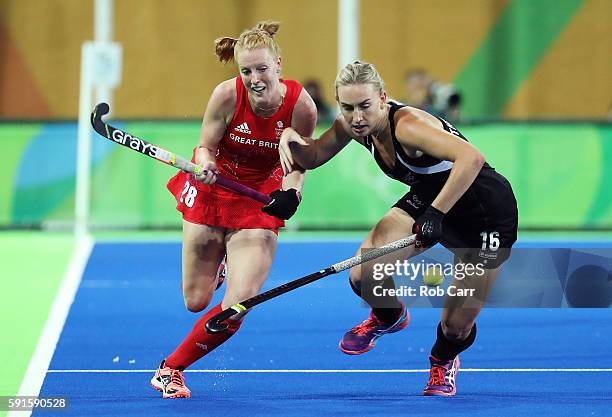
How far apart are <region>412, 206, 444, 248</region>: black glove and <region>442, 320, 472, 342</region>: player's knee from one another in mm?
600

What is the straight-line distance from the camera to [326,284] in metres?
9.30

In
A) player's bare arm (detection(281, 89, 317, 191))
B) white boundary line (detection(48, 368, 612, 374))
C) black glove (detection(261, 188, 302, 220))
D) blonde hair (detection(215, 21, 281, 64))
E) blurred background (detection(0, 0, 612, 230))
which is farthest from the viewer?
blurred background (detection(0, 0, 612, 230))

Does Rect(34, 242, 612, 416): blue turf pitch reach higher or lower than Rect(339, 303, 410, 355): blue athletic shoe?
lower

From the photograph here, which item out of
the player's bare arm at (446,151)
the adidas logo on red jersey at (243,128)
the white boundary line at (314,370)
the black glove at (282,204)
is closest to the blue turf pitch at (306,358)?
the white boundary line at (314,370)

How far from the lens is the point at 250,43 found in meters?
5.81

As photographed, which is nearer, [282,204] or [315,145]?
[282,204]

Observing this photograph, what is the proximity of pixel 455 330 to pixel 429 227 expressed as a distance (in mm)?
753

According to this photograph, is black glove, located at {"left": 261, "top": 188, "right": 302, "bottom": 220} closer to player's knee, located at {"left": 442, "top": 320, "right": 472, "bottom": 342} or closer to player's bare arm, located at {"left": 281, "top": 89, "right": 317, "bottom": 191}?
player's bare arm, located at {"left": 281, "top": 89, "right": 317, "bottom": 191}

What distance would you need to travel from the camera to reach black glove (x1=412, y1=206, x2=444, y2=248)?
5.65 m

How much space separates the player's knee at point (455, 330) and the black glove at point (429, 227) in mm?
600

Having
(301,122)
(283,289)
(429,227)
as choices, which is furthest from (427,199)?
(283,289)

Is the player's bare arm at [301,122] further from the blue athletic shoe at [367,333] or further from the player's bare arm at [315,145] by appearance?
the blue athletic shoe at [367,333]

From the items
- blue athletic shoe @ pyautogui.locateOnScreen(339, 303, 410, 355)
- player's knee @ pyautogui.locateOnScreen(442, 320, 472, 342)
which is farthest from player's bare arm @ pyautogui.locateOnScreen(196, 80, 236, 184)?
player's knee @ pyautogui.locateOnScreen(442, 320, 472, 342)

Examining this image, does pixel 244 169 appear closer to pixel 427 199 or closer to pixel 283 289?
pixel 283 289
